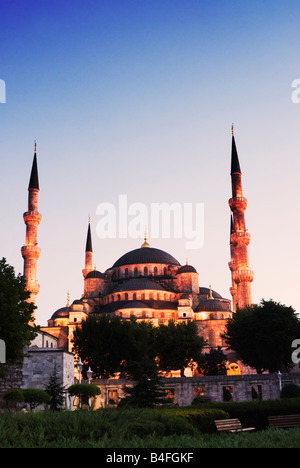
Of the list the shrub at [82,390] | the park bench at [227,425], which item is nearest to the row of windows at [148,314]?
the shrub at [82,390]

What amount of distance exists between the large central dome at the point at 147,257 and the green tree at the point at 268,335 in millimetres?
31938

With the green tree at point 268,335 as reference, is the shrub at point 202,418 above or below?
below

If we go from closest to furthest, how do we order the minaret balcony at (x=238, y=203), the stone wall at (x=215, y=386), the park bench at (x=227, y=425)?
1. the park bench at (x=227, y=425)
2. the stone wall at (x=215, y=386)
3. the minaret balcony at (x=238, y=203)

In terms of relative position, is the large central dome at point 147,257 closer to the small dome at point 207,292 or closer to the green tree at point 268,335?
the small dome at point 207,292

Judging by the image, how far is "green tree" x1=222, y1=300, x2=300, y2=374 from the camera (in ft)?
123

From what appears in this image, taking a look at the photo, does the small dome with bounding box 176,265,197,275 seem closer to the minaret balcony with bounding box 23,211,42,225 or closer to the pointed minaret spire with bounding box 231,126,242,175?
the pointed minaret spire with bounding box 231,126,242,175

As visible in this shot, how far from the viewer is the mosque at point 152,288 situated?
52.6 meters

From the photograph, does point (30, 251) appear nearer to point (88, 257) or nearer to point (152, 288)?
point (152, 288)

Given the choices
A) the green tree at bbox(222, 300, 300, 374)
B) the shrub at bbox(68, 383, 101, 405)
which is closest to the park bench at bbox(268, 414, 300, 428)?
the shrub at bbox(68, 383, 101, 405)

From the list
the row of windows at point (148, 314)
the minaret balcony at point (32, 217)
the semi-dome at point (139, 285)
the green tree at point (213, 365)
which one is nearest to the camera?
the green tree at point (213, 365)

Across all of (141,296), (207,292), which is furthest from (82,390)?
(207,292)

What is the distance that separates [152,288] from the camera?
6406cm

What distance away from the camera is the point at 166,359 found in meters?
42.3

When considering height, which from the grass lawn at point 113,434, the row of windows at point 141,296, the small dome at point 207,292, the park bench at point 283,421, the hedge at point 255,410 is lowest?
the hedge at point 255,410
